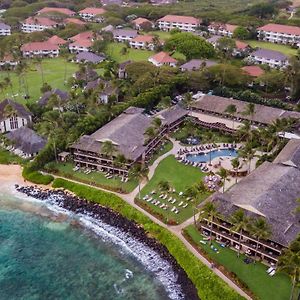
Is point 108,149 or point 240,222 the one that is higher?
point 240,222

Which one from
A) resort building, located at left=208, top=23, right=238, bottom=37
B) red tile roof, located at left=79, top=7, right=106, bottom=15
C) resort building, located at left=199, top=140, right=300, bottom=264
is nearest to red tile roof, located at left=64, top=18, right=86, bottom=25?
red tile roof, located at left=79, top=7, right=106, bottom=15

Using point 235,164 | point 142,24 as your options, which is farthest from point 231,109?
point 142,24

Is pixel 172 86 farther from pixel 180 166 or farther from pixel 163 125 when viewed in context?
pixel 180 166

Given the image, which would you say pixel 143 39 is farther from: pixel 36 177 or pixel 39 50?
pixel 36 177

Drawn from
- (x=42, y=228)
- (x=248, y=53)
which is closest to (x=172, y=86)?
(x=248, y=53)

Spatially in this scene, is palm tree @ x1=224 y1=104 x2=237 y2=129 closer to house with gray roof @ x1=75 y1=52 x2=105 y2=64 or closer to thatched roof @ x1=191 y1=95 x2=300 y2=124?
thatched roof @ x1=191 y1=95 x2=300 y2=124

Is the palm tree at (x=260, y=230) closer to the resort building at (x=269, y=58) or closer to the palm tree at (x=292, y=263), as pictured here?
the palm tree at (x=292, y=263)

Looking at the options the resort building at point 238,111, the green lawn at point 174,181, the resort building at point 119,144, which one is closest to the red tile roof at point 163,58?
the resort building at point 238,111
